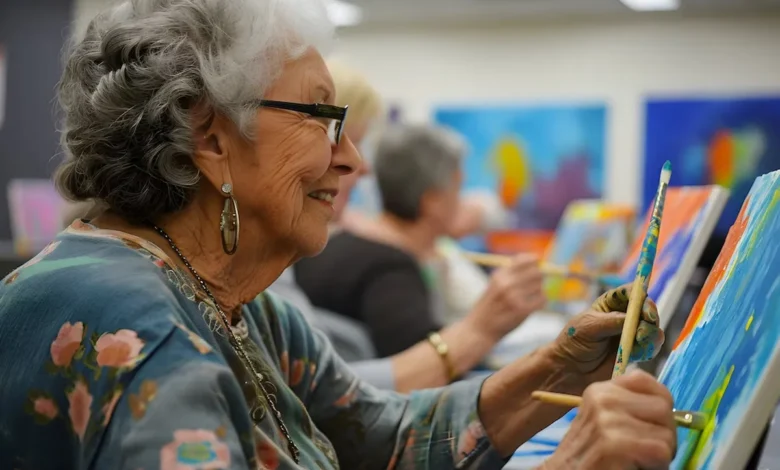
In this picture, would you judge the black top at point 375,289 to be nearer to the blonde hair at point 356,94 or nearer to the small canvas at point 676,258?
the blonde hair at point 356,94

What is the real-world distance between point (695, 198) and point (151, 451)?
3.19 feet

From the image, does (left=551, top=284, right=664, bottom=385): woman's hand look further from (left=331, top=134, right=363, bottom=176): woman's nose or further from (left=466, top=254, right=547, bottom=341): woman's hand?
(left=466, top=254, right=547, bottom=341): woman's hand

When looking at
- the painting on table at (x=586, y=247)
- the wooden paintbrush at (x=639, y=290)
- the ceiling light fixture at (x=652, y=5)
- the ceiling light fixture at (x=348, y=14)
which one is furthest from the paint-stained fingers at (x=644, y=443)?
the ceiling light fixture at (x=652, y=5)

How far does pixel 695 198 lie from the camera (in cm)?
138

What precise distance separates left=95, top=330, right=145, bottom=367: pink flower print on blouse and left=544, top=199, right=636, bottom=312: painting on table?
260 cm

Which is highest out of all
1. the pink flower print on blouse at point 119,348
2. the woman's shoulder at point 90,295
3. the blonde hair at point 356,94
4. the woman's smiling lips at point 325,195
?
the blonde hair at point 356,94

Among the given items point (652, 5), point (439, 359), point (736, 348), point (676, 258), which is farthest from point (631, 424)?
point (652, 5)

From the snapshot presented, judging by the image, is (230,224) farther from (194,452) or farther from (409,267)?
(409,267)

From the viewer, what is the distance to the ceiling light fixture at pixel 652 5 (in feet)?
19.5

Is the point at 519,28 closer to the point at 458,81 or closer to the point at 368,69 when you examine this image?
the point at 458,81

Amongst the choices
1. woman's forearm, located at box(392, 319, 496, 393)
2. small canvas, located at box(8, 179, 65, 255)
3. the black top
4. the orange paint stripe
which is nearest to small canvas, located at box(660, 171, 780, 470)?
the orange paint stripe

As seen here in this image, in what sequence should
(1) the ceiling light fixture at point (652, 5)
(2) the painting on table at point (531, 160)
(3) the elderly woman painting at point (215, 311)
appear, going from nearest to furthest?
(3) the elderly woman painting at point (215, 311) → (1) the ceiling light fixture at point (652, 5) → (2) the painting on table at point (531, 160)

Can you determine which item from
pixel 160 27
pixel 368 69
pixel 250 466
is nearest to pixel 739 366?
pixel 250 466

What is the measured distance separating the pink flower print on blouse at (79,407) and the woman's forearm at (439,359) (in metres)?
0.92
